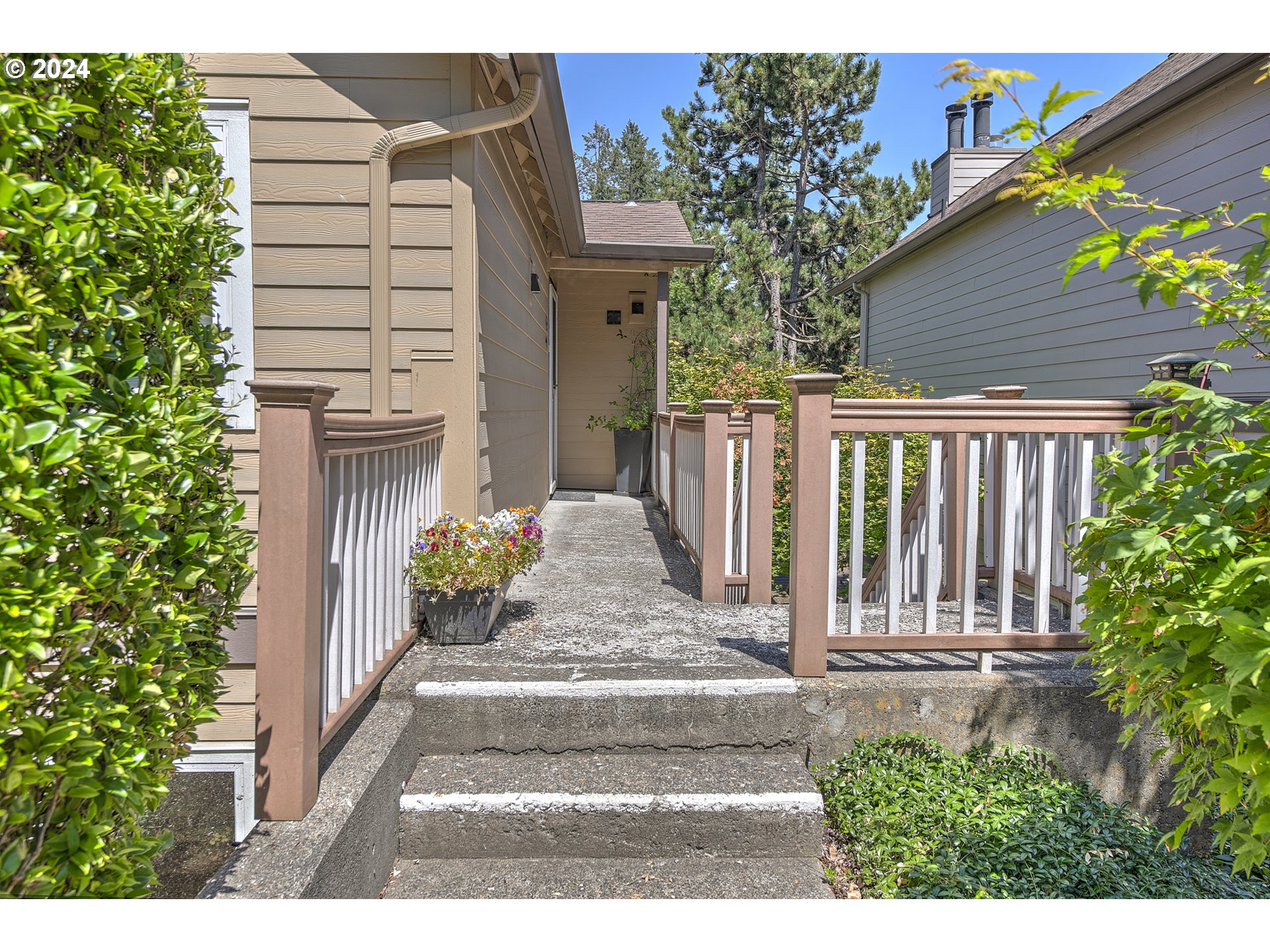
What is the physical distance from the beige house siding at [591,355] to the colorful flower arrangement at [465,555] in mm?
6298

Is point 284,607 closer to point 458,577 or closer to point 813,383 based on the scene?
point 458,577

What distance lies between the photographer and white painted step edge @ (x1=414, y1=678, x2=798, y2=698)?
2.56 metres

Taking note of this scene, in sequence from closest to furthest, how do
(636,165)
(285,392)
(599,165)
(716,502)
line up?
(285,392) → (716,502) → (636,165) → (599,165)

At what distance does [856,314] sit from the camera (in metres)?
18.4

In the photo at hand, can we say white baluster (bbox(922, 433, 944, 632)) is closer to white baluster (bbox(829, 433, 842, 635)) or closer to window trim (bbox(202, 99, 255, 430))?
white baluster (bbox(829, 433, 842, 635))

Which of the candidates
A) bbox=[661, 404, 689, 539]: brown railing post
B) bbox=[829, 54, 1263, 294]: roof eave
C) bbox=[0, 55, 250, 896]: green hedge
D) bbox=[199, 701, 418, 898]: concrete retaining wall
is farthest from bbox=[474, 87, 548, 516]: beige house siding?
bbox=[829, 54, 1263, 294]: roof eave

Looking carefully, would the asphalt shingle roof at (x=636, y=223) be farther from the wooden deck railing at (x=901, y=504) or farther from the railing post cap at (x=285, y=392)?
the railing post cap at (x=285, y=392)

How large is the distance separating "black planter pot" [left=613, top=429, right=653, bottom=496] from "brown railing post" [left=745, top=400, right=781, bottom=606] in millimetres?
5428

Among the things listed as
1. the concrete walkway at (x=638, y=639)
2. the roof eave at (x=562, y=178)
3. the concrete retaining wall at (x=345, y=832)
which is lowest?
the concrete retaining wall at (x=345, y=832)

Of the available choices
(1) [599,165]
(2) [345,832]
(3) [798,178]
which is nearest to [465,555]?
(2) [345,832]

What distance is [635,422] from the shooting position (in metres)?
9.27

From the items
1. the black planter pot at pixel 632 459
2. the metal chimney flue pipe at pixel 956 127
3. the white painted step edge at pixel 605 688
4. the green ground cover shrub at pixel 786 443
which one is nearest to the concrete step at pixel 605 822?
the white painted step edge at pixel 605 688

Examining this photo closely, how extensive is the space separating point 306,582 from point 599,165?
34.8m

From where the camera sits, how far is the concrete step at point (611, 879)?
2107 mm
